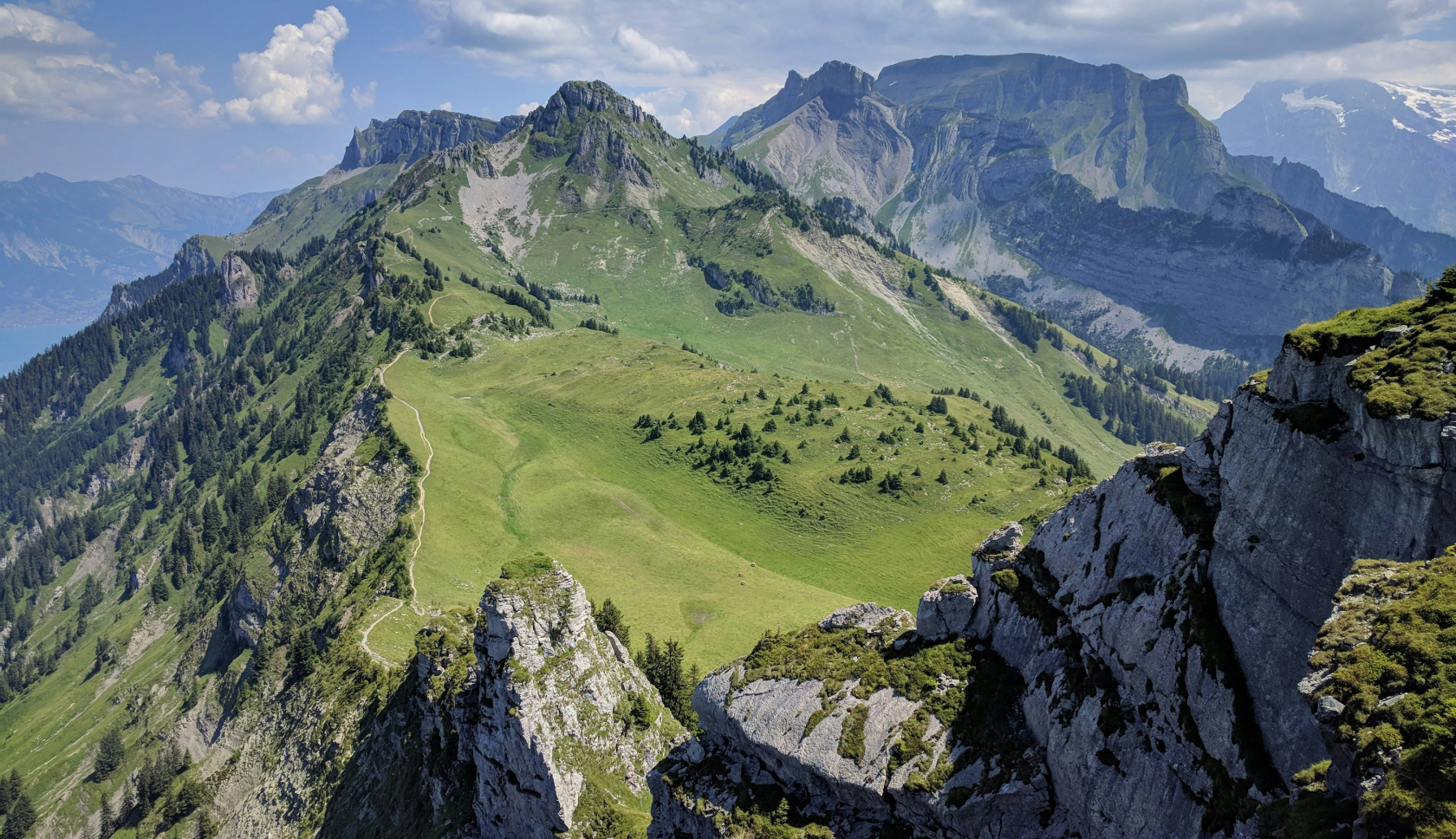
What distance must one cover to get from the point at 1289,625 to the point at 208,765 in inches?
5308

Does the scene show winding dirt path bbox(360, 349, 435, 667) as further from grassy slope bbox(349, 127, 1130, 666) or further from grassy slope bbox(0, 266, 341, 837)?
grassy slope bbox(0, 266, 341, 837)

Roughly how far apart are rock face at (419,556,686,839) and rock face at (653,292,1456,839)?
12854 millimetres

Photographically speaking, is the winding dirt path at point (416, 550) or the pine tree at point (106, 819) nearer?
the winding dirt path at point (416, 550)

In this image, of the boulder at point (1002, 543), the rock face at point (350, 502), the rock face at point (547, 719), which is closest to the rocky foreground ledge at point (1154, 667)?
the boulder at point (1002, 543)

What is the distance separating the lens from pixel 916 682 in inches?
1237

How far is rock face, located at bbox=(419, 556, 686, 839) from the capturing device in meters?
45.4

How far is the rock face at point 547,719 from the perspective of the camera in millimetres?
45406

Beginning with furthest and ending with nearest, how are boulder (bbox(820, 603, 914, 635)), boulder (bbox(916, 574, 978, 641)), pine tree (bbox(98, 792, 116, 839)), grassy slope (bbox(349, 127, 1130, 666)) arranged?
pine tree (bbox(98, 792, 116, 839))
grassy slope (bbox(349, 127, 1130, 666))
boulder (bbox(820, 603, 914, 635))
boulder (bbox(916, 574, 978, 641))

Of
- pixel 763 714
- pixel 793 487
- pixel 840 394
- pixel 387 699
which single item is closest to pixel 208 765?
pixel 387 699

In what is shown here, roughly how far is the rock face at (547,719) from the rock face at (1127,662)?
12854mm

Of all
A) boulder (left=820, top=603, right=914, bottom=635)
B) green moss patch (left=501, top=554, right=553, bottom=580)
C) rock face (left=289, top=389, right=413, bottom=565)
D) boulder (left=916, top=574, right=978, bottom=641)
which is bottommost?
rock face (left=289, top=389, right=413, bottom=565)

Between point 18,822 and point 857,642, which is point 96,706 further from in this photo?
point 857,642

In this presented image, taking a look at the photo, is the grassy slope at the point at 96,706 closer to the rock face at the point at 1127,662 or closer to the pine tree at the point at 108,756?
the pine tree at the point at 108,756

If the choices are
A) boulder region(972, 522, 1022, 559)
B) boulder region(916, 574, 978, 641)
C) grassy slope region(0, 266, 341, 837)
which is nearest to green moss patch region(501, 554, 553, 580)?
boulder region(916, 574, 978, 641)
